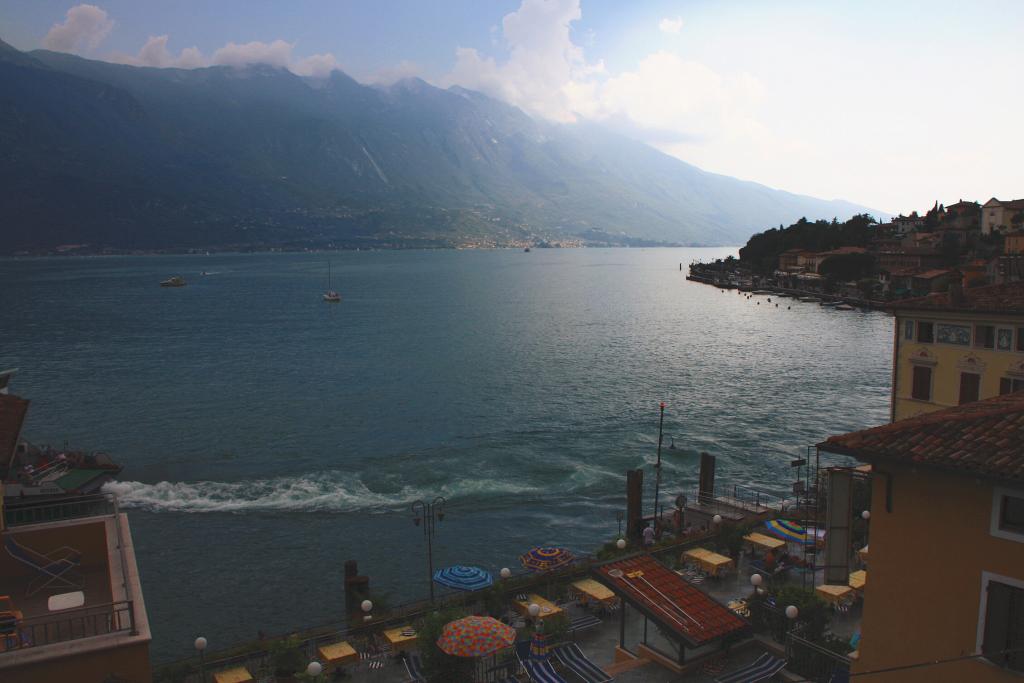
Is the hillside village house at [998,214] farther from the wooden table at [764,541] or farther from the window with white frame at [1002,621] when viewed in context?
the window with white frame at [1002,621]

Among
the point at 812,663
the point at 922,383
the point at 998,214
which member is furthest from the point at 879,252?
the point at 812,663

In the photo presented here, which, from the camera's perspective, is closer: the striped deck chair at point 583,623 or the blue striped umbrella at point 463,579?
the striped deck chair at point 583,623

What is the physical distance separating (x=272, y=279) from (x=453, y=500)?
6103 inches

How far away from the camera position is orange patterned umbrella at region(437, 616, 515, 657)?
583 inches

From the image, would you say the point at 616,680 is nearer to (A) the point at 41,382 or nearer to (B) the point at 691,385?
(B) the point at 691,385

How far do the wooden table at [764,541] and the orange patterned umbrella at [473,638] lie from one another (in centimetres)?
1111

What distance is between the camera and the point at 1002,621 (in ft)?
22.8

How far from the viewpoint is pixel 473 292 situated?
140125 millimetres

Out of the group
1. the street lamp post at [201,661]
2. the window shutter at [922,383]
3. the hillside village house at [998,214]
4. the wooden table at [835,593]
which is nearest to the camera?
the street lamp post at [201,661]

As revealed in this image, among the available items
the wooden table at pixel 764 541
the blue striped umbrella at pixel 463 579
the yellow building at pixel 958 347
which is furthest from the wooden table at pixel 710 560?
the yellow building at pixel 958 347

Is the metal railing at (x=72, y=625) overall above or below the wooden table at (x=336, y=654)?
above

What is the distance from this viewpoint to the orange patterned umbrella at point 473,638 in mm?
14812

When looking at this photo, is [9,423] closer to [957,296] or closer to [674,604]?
[674,604]

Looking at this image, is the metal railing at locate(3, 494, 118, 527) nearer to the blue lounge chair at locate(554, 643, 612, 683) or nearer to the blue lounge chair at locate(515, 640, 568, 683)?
the blue lounge chair at locate(515, 640, 568, 683)
